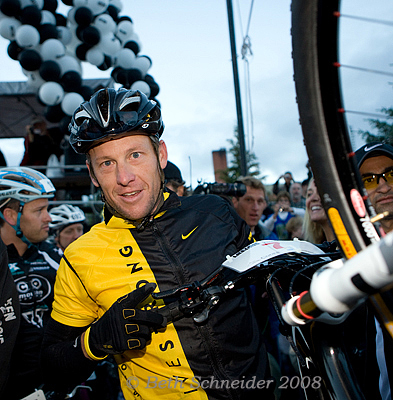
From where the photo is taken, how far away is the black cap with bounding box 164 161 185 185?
430 centimetres

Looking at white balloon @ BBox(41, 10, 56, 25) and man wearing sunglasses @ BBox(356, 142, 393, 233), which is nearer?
man wearing sunglasses @ BBox(356, 142, 393, 233)

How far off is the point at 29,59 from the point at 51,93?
0.90 metres

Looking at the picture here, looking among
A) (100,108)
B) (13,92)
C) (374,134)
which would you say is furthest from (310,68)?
(13,92)

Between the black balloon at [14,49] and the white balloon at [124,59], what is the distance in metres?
2.24

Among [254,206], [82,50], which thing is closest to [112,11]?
[82,50]

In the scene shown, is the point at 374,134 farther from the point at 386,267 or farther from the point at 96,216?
the point at 96,216

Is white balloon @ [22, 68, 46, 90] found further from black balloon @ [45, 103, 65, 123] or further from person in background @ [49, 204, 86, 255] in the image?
person in background @ [49, 204, 86, 255]

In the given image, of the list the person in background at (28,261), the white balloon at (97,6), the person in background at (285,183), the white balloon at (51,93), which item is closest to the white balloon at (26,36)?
the white balloon at (51,93)

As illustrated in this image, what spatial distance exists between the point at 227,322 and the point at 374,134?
1.15m

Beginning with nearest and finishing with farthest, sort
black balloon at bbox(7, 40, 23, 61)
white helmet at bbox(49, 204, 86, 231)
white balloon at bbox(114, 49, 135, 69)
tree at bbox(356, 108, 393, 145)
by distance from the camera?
tree at bbox(356, 108, 393, 145)
white helmet at bbox(49, 204, 86, 231)
black balloon at bbox(7, 40, 23, 61)
white balloon at bbox(114, 49, 135, 69)

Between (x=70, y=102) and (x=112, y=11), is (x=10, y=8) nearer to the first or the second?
(x=70, y=102)

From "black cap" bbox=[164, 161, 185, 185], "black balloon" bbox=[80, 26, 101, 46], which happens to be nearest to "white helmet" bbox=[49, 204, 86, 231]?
"black cap" bbox=[164, 161, 185, 185]

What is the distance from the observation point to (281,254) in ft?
4.69

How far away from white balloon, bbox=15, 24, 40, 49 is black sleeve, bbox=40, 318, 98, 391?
7837 millimetres
